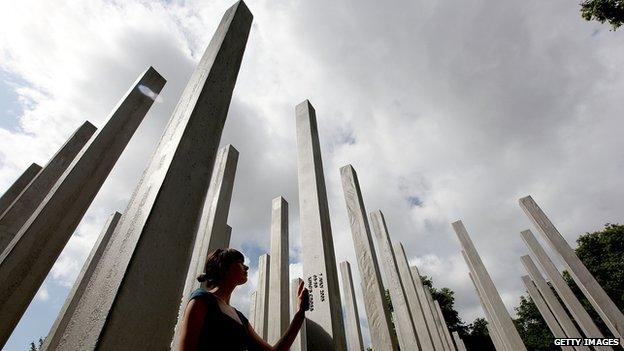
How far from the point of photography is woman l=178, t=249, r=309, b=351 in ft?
5.79

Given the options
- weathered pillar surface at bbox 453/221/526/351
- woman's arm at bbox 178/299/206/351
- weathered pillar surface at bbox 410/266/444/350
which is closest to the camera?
woman's arm at bbox 178/299/206/351

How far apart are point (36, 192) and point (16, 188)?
1.93m

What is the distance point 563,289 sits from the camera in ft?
30.3

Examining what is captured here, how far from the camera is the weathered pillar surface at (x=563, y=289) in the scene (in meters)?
8.50

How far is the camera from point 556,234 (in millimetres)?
7914

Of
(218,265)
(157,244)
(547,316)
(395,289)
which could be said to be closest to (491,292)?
(395,289)

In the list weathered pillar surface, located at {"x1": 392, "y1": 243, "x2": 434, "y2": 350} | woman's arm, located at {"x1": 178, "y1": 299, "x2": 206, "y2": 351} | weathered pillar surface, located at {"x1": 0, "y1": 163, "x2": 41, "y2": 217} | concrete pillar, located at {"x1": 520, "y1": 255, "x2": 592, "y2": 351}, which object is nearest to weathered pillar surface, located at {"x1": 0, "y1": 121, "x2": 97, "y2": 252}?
weathered pillar surface, located at {"x1": 0, "y1": 163, "x2": 41, "y2": 217}

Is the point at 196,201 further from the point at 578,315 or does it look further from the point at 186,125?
the point at 578,315

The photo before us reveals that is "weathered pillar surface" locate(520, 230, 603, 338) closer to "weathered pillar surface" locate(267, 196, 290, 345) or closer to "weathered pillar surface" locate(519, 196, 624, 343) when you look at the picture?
"weathered pillar surface" locate(519, 196, 624, 343)

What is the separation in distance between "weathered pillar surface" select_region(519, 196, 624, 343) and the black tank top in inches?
324

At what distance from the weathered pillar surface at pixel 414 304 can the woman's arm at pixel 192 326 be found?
651 centimetres

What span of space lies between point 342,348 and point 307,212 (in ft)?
4.53

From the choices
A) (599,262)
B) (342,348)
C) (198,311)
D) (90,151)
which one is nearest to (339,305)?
(342,348)

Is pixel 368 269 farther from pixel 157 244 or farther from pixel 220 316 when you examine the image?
pixel 157 244
